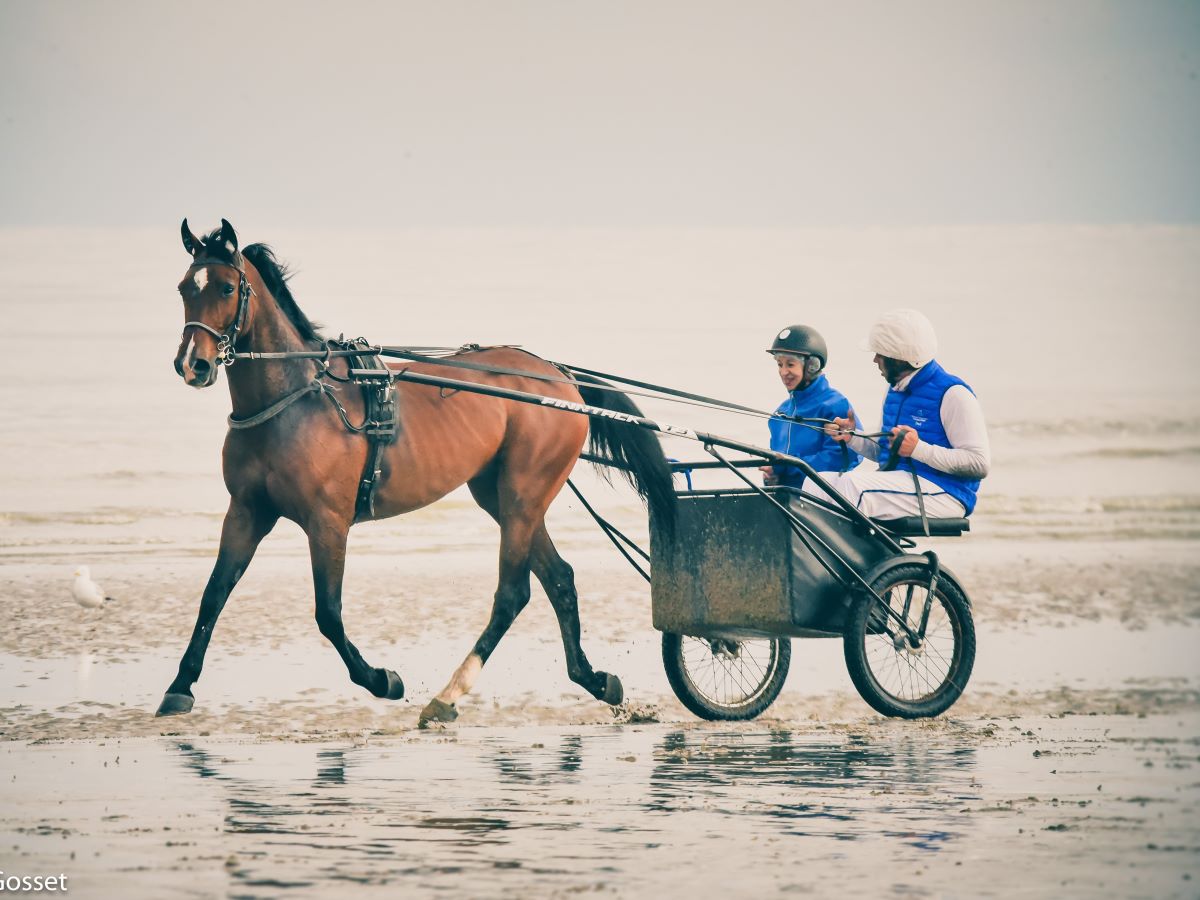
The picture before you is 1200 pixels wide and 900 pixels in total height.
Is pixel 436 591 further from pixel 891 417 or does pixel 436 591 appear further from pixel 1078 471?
pixel 1078 471

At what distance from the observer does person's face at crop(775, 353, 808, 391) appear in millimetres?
8953

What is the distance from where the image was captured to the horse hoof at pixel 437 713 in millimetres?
8484

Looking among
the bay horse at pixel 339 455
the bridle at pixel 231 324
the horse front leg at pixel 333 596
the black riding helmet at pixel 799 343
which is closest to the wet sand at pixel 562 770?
the horse front leg at pixel 333 596

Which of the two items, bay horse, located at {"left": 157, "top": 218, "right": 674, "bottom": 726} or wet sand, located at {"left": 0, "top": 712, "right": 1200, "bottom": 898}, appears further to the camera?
bay horse, located at {"left": 157, "top": 218, "right": 674, "bottom": 726}

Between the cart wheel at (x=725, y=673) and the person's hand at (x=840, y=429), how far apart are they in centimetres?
109

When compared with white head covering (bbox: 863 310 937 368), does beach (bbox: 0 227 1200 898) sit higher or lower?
lower

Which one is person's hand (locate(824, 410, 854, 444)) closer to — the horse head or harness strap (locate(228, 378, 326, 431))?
harness strap (locate(228, 378, 326, 431))

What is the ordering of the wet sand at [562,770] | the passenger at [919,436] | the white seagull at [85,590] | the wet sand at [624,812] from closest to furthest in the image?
the wet sand at [624,812], the wet sand at [562,770], the passenger at [919,436], the white seagull at [85,590]

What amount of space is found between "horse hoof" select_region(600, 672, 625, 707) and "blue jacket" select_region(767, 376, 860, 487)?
4.44 ft

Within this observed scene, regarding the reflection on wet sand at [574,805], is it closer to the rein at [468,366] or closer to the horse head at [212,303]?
the rein at [468,366]

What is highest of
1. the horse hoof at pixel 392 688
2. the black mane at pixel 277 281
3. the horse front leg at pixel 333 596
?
the black mane at pixel 277 281

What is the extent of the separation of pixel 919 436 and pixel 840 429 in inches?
15.5

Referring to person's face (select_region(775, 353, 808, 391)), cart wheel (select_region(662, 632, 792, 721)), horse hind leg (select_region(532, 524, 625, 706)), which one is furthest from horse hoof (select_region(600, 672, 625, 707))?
person's face (select_region(775, 353, 808, 391))

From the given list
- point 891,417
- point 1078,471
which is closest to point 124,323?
point 1078,471
